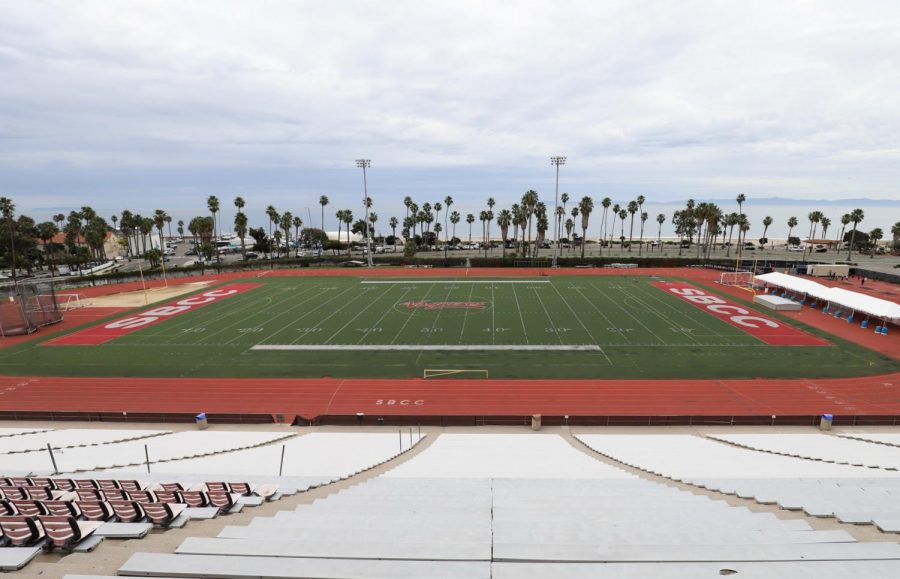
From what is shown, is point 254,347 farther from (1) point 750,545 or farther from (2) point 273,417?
(1) point 750,545

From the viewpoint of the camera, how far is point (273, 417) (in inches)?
848

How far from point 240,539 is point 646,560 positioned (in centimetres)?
631

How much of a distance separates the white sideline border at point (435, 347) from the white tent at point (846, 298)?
23.9 m

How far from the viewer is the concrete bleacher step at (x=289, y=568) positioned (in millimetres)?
5988

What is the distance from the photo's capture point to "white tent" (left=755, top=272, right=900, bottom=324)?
117 ft

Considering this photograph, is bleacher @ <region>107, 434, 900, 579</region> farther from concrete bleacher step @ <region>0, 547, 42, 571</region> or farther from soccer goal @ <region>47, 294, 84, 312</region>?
soccer goal @ <region>47, 294, 84, 312</region>

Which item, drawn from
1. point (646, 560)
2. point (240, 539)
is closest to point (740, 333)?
point (646, 560)

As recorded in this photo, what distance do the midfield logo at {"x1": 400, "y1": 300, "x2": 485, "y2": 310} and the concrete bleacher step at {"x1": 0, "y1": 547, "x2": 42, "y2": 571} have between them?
38951 mm

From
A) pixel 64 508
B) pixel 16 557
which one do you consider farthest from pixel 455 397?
pixel 16 557

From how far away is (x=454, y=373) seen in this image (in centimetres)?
2795

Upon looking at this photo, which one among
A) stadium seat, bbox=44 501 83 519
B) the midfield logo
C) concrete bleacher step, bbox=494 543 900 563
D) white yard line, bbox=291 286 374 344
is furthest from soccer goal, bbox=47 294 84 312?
concrete bleacher step, bbox=494 543 900 563

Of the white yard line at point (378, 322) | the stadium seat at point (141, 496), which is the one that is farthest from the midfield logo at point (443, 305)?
the stadium seat at point (141, 496)

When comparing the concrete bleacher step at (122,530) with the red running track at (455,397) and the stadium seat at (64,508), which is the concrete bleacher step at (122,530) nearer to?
the stadium seat at (64,508)

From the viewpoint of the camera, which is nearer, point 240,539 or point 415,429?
point 240,539
